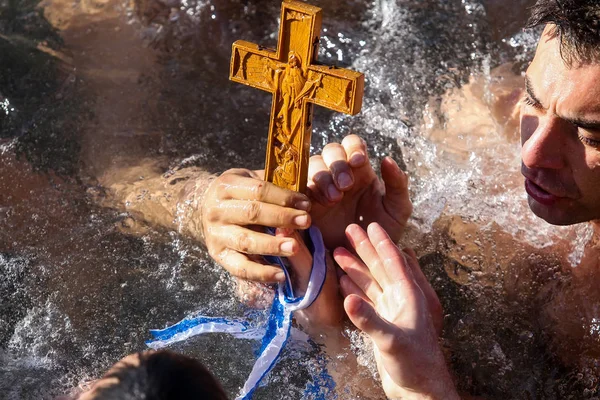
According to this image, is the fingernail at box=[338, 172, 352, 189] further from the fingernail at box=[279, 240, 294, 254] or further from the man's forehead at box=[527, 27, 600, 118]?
the man's forehead at box=[527, 27, 600, 118]

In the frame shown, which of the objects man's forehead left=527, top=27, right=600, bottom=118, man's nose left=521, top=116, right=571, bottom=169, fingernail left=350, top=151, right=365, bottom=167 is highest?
man's forehead left=527, top=27, right=600, bottom=118

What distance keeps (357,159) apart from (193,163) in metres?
0.85

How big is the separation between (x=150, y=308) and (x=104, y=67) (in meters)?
1.23

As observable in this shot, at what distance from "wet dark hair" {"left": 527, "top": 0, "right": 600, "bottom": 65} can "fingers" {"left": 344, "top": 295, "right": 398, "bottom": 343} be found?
29.2 inches

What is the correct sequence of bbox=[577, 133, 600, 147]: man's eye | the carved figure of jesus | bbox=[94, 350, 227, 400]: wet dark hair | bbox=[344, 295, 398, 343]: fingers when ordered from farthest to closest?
bbox=[577, 133, 600, 147]: man's eye, the carved figure of jesus, bbox=[344, 295, 398, 343]: fingers, bbox=[94, 350, 227, 400]: wet dark hair

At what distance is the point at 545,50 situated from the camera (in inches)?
76.0

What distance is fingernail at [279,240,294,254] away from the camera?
5.84 feet

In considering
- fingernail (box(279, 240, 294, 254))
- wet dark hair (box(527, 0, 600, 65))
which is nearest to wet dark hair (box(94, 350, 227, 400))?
fingernail (box(279, 240, 294, 254))

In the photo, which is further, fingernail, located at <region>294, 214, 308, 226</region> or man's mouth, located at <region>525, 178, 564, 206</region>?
man's mouth, located at <region>525, 178, 564, 206</region>

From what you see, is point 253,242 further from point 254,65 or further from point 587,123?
point 587,123

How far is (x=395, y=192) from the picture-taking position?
206 cm

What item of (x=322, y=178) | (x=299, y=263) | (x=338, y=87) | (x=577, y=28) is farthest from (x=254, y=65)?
(x=577, y=28)

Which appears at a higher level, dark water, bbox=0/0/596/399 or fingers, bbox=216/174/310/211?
fingers, bbox=216/174/310/211

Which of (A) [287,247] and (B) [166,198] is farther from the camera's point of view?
(B) [166,198]
